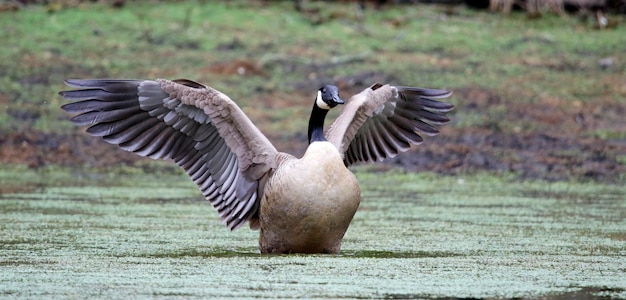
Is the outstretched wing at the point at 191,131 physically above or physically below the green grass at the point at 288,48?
above

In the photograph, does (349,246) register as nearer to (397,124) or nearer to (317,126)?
(317,126)

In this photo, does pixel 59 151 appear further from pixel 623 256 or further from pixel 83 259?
pixel 623 256

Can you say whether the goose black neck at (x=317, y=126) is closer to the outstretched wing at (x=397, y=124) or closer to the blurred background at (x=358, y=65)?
the outstretched wing at (x=397, y=124)

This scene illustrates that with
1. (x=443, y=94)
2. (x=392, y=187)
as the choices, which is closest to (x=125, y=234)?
(x=443, y=94)

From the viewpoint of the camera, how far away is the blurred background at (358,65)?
15.4 metres

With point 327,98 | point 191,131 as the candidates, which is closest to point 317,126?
point 327,98

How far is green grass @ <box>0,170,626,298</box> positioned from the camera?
6.93 metres

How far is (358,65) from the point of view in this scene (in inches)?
709

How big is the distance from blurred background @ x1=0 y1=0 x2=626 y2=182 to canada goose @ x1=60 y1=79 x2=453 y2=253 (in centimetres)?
586

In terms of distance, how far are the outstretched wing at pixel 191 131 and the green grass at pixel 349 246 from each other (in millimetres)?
458

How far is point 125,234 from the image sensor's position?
9.55 meters

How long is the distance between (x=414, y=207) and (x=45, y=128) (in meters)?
6.23

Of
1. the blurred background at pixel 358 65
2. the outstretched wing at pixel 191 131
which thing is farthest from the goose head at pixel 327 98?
the blurred background at pixel 358 65

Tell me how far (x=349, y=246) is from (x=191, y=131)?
158 centimetres
